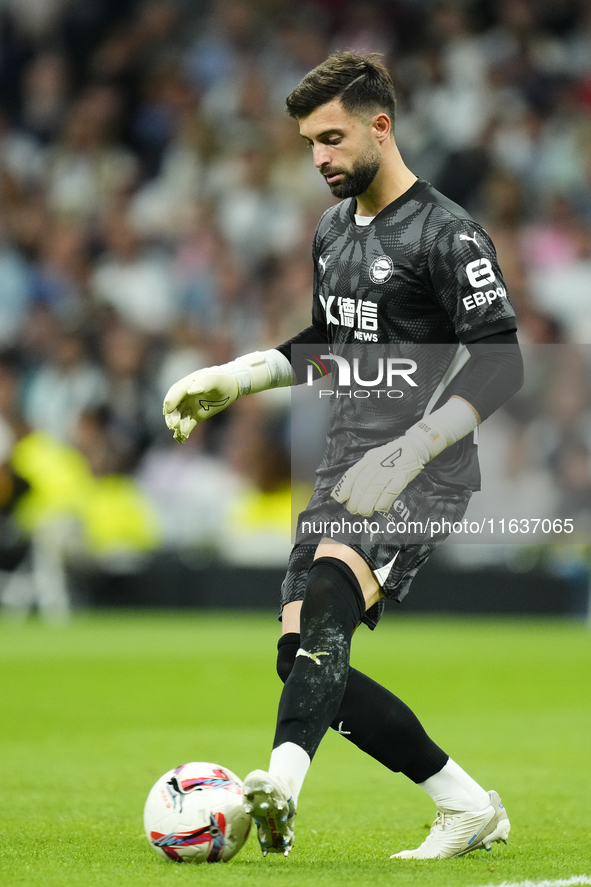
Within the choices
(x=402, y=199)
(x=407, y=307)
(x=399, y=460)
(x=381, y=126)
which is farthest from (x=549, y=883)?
(x=381, y=126)

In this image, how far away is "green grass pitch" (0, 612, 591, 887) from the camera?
12.3 ft

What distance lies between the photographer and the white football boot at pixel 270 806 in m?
3.29

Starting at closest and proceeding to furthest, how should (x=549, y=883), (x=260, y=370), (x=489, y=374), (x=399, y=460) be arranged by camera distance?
(x=549, y=883) < (x=399, y=460) < (x=489, y=374) < (x=260, y=370)

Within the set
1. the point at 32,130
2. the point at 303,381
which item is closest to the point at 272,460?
the point at 32,130

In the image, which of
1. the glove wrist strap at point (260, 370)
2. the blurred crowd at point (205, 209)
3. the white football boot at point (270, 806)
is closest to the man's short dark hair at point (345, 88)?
the glove wrist strap at point (260, 370)

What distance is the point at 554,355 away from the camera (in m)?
12.1

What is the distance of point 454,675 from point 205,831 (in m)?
5.54

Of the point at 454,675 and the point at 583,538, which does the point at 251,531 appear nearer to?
the point at 583,538

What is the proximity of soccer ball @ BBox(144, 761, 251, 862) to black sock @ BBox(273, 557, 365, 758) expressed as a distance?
0.90 ft

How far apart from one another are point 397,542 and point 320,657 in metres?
0.39

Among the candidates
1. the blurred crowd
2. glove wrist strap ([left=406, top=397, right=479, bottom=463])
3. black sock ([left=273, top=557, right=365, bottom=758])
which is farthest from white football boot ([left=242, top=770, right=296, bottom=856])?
the blurred crowd

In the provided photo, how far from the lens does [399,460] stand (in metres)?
3.57

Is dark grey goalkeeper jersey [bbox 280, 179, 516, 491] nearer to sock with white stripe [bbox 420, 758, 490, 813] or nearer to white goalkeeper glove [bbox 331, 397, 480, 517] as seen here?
white goalkeeper glove [bbox 331, 397, 480, 517]

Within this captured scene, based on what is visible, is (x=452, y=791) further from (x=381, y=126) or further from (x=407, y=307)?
(x=381, y=126)
